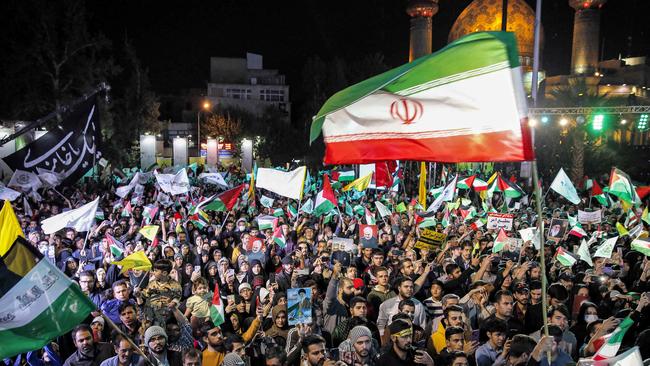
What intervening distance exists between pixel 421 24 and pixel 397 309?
43752 millimetres

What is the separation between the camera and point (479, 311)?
6.42 meters

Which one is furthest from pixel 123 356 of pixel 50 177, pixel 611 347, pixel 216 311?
pixel 50 177

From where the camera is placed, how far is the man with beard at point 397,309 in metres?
6.17

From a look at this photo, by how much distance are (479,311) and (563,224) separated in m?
6.25

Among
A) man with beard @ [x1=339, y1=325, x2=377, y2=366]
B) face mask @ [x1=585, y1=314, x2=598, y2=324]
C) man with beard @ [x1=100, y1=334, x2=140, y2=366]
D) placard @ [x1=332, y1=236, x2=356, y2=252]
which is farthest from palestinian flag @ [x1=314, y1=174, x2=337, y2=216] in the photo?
man with beard @ [x1=100, y1=334, x2=140, y2=366]

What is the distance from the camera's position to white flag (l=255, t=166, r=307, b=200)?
457 inches

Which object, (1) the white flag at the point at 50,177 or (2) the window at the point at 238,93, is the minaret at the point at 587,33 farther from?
(1) the white flag at the point at 50,177

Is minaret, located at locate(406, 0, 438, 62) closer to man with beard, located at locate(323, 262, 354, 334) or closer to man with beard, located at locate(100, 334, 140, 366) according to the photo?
man with beard, located at locate(323, 262, 354, 334)

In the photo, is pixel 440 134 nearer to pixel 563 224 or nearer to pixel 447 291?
pixel 447 291

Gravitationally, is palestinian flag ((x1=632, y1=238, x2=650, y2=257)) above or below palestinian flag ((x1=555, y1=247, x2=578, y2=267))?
above

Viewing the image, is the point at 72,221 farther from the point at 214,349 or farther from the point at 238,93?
the point at 238,93

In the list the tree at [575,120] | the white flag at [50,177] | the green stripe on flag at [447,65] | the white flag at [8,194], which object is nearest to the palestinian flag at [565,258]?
the green stripe on flag at [447,65]

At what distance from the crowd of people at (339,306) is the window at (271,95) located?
5306 cm

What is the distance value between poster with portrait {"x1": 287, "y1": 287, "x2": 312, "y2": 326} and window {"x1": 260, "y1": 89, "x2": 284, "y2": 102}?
59276 millimetres
